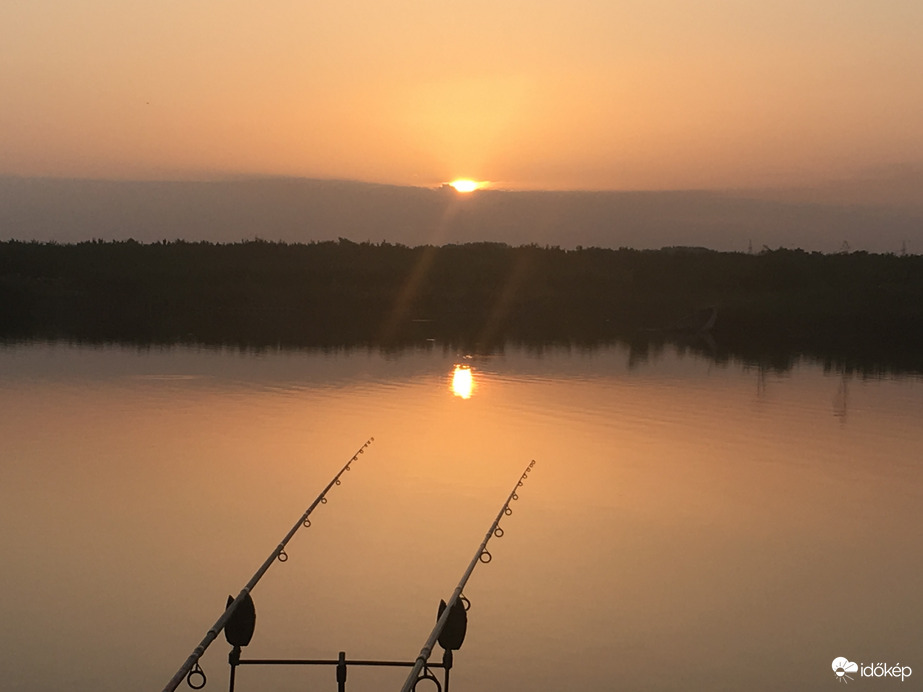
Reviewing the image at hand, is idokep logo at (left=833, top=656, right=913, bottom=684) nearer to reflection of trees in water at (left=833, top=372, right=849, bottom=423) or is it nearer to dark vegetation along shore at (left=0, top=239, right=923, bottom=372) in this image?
reflection of trees in water at (left=833, top=372, right=849, bottom=423)

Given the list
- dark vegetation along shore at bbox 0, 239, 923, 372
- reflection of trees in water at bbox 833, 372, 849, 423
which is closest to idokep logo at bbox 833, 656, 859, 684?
reflection of trees in water at bbox 833, 372, 849, 423

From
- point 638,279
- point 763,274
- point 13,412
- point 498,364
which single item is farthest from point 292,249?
point 13,412

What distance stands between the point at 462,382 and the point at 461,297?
42821mm

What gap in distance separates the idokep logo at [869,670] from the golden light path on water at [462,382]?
1481cm

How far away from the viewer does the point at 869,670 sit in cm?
797

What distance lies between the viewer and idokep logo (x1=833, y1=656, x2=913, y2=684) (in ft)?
25.8

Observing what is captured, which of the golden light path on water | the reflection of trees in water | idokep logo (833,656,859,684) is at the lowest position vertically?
idokep logo (833,656,859,684)

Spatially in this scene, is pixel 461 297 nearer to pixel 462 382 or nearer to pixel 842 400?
pixel 462 382

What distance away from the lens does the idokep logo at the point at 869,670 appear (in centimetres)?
787

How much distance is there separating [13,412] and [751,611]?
44.4 feet

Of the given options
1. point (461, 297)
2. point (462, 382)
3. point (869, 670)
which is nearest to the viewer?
point (869, 670)

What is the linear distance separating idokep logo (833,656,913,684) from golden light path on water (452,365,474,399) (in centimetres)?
1481

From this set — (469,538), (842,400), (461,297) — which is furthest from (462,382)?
(461,297)

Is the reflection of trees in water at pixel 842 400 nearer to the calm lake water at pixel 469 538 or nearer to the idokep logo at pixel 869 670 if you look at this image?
the calm lake water at pixel 469 538
